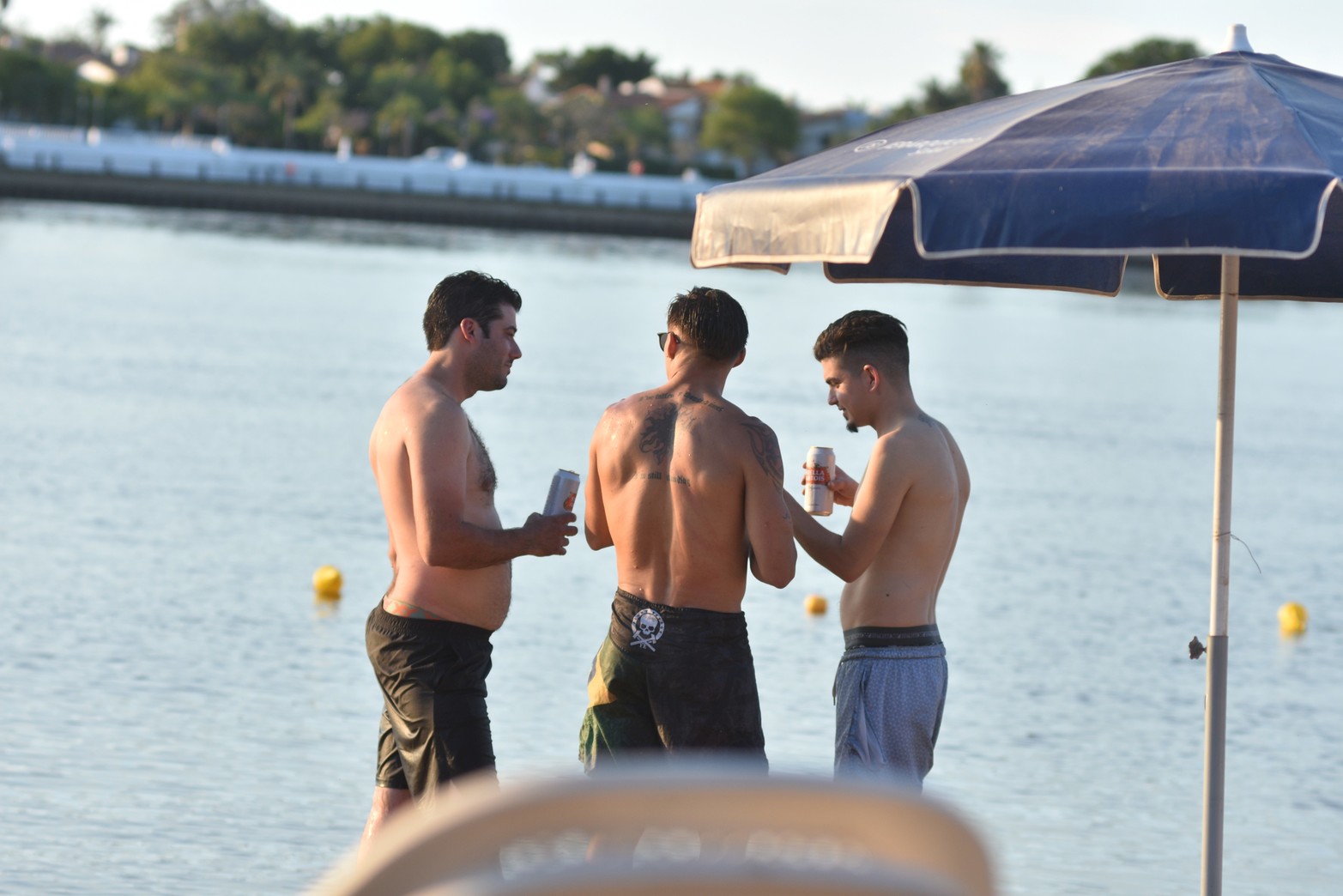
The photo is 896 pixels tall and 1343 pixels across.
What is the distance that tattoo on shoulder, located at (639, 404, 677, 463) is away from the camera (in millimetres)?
4621

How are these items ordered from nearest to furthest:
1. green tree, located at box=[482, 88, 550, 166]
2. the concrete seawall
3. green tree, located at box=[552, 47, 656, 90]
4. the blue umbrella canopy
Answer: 1. the blue umbrella canopy
2. the concrete seawall
3. green tree, located at box=[482, 88, 550, 166]
4. green tree, located at box=[552, 47, 656, 90]

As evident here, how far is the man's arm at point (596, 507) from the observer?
4766 mm

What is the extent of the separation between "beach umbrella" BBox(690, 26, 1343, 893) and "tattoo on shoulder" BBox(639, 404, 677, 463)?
1.68 feet

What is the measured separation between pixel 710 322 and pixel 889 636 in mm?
969

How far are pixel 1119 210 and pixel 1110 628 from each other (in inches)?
397

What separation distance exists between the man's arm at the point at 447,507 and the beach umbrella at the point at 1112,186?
0.89 meters

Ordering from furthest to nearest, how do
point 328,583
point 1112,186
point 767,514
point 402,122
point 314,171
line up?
1. point 402,122
2. point 314,171
3. point 328,583
4. point 767,514
5. point 1112,186

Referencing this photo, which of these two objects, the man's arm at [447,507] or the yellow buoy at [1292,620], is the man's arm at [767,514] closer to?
the man's arm at [447,507]

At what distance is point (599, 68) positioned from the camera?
6644 inches

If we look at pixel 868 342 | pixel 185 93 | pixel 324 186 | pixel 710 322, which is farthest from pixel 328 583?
pixel 185 93

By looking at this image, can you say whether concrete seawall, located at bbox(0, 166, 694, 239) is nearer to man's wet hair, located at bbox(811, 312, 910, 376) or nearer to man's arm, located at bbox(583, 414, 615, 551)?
man's arm, located at bbox(583, 414, 615, 551)

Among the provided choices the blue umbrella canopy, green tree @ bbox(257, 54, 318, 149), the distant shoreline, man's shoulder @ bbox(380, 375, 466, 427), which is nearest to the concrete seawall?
the distant shoreline

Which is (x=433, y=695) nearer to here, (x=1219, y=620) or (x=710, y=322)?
(x=710, y=322)

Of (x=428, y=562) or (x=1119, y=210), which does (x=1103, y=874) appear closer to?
(x=428, y=562)
